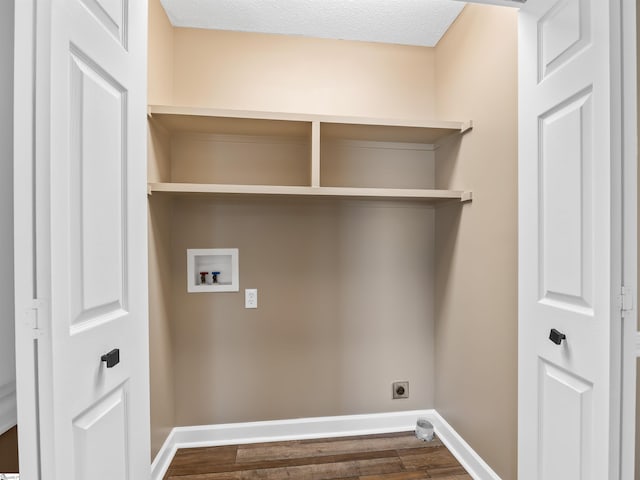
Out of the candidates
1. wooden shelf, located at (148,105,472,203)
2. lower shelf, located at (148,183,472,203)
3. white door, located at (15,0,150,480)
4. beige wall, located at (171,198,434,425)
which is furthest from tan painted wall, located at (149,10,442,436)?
white door, located at (15,0,150,480)

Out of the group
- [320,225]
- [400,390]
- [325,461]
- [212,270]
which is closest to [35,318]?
[212,270]

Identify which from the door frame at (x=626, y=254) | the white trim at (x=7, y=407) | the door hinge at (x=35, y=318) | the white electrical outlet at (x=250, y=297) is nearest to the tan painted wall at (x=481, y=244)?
the door frame at (x=626, y=254)

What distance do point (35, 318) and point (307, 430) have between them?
1834mm

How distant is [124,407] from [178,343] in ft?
3.40

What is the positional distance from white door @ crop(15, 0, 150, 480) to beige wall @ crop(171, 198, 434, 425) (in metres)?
0.90

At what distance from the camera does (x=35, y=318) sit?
2.30 ft

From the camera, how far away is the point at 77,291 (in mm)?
802

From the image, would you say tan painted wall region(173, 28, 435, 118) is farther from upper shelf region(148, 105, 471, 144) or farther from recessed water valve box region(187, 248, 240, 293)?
recessed water valve box region(187, 248, 240, 293)

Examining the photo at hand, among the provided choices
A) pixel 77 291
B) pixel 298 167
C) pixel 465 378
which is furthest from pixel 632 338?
pixel 298 167

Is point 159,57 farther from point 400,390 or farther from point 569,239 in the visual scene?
point 400,390

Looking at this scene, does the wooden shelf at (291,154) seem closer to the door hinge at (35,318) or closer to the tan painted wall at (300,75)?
the tan painted wall at (300,75)

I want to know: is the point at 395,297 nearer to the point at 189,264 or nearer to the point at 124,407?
the point at 189,264

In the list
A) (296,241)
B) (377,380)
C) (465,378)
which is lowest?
(377,380)

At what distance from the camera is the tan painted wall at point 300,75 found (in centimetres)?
203
